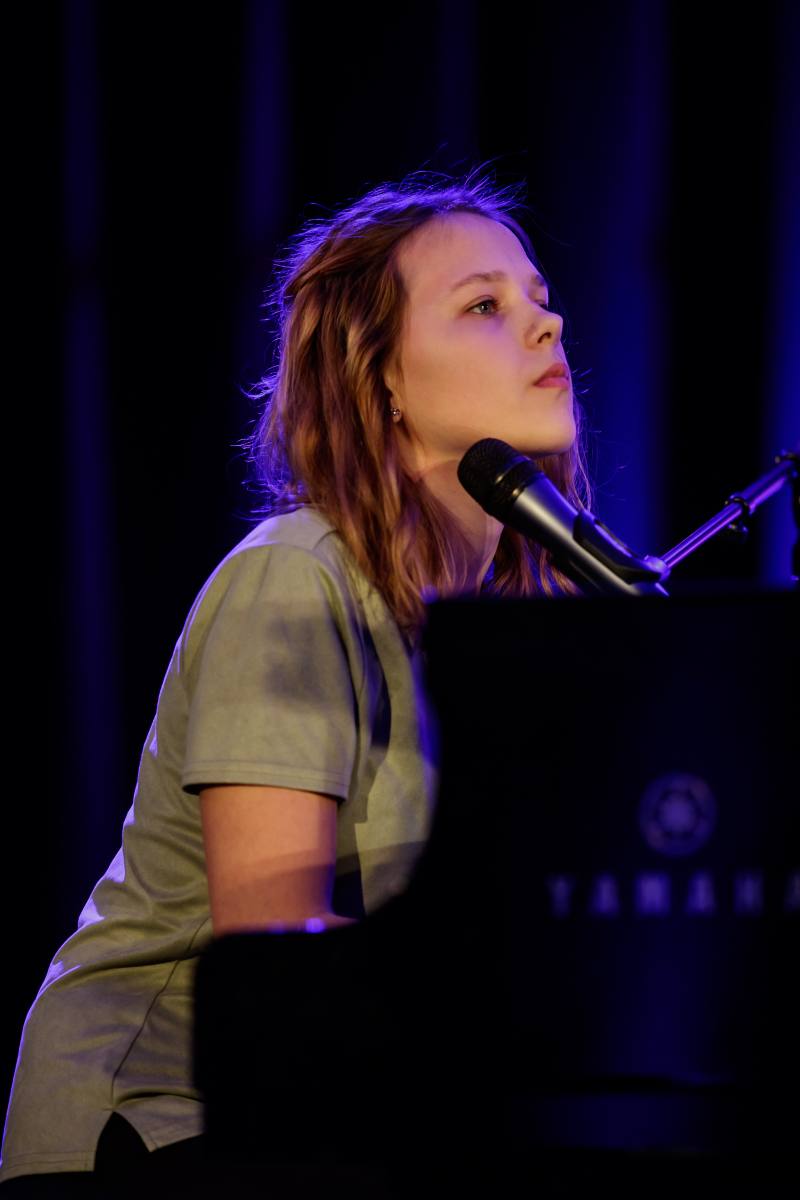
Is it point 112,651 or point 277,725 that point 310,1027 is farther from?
point 112,651

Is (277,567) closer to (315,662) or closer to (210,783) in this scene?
(315,662)

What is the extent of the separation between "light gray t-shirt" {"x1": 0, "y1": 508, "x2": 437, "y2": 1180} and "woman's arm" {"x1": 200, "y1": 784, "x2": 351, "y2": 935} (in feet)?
0.05

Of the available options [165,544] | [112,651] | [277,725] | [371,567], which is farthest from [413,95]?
[277,725]

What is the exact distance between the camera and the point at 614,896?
719mm

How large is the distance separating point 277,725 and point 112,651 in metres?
1.70

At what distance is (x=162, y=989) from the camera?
1.23 meters

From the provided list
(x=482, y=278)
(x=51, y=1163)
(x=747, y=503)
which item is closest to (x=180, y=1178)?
(x=51, y=1163)

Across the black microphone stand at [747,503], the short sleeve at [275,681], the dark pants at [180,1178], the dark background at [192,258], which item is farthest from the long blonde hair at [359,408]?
the dark background at [192,258]

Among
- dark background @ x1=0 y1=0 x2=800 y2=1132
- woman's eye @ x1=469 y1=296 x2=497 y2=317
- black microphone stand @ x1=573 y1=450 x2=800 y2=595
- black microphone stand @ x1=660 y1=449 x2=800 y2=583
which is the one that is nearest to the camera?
black microphone stand @ x1=573 y1=450 x2=800 y2=595

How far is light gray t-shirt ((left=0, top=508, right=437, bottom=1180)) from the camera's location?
1.04 metres

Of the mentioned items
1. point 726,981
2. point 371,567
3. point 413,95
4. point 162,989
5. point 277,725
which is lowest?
point 162,989

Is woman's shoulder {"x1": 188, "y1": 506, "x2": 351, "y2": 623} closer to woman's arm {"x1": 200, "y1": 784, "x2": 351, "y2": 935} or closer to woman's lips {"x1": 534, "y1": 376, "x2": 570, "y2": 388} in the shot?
woman's arm {"x1": 200, "y1": 784, "x2": 351, "y2": 935}

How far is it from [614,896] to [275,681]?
0.40 m

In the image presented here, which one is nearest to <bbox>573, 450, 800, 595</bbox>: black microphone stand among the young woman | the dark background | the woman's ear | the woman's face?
the young woman
